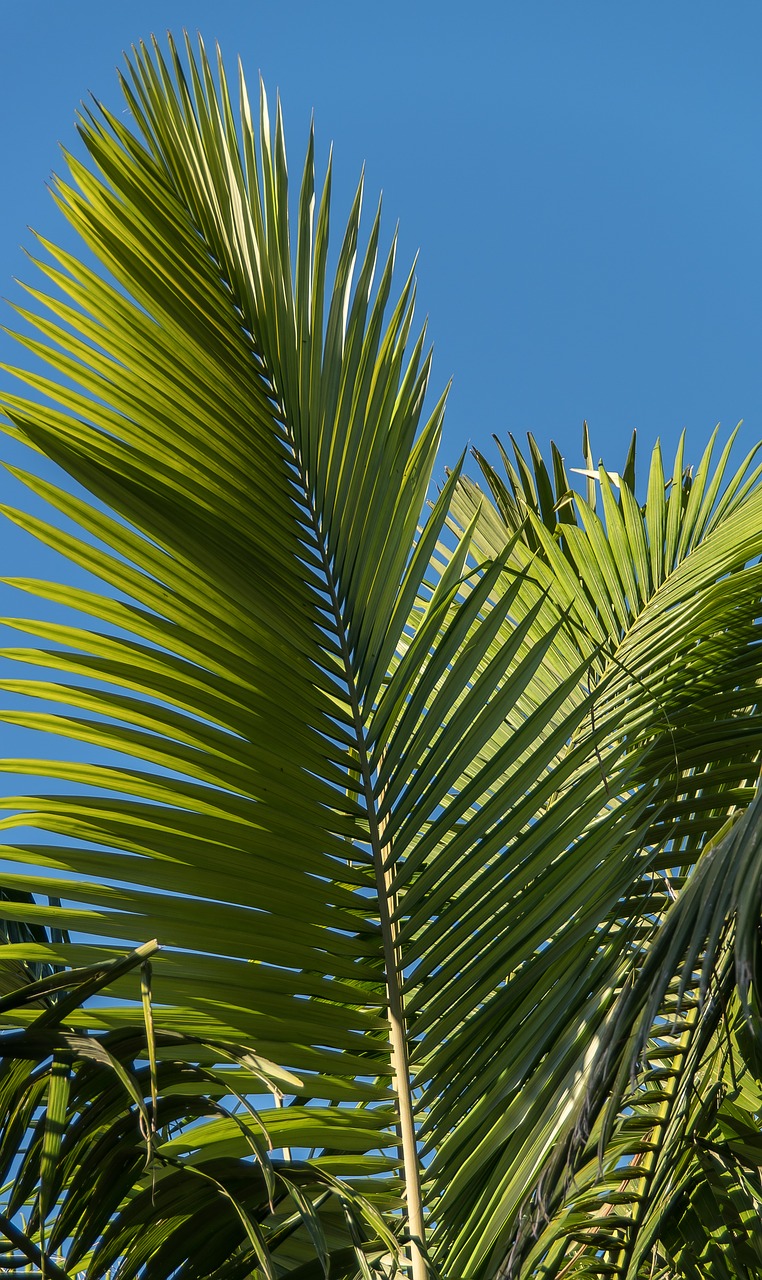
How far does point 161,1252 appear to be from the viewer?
3.37 feet

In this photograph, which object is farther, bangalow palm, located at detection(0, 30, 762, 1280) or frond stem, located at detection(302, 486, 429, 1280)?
frond stem, located at detection(302, 486, 429, 1280)

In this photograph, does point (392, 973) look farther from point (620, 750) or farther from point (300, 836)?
point (620, 750)

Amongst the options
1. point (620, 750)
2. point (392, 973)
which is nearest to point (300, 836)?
point (392, 973)

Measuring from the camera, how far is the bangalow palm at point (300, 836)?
0.99 meters

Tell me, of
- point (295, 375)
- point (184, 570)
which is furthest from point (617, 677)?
point (184, 570)

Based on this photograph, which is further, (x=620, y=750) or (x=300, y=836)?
(x=620, y=750)

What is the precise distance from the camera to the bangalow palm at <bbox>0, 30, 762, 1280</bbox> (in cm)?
99

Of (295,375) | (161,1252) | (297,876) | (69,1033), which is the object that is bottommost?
(161,1252)

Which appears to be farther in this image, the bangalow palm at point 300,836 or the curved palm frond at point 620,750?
the curved palm frond at point 620,750

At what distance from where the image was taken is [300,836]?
4.05 feet

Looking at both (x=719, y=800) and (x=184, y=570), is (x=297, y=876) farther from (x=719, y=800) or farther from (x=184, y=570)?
(x=719, y=800)

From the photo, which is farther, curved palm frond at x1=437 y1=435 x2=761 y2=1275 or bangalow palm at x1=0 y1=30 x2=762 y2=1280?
curved palm frond at x1=437 y1=435 x2=761 y2=1275

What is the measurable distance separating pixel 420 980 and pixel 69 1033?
1.56 ft

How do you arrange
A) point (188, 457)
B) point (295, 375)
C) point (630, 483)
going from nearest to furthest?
point (188, 457) → point (295, 375) → point (630, 483)
